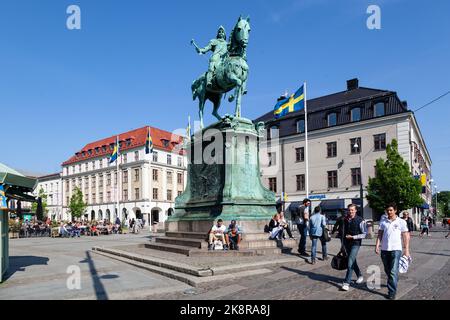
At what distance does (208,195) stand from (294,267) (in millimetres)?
5400

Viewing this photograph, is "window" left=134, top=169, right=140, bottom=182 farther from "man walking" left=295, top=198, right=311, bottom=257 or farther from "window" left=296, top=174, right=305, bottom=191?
"man walking" left=295, top=198, right=311, bottom=257

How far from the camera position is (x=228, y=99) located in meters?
16.1

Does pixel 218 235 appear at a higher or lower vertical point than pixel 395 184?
lower

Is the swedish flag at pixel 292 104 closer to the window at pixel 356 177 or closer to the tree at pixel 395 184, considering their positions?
the tree at pixel 395 184

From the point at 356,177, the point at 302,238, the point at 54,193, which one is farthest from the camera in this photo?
the point at 54,193

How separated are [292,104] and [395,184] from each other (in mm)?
14910

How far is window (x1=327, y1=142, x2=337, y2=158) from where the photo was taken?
42.4 meters

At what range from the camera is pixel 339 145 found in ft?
138

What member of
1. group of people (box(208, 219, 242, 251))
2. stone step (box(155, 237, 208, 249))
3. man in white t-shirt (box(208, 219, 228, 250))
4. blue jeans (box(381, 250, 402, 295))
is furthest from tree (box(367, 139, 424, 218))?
blue jeans (box(381, 250, 402, 295))

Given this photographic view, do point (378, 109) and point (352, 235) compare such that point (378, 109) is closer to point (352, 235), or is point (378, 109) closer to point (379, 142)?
point (379, 142)

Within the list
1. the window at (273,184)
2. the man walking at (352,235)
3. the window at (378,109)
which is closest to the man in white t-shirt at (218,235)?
the man walking at (352,235)

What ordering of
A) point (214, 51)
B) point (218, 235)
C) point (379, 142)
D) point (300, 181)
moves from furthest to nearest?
point (300, 181) < point (379, 142) < point (214, 51) < point (218, 235)

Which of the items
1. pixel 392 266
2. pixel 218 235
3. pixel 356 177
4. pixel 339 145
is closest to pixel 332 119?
pixel 339 145
